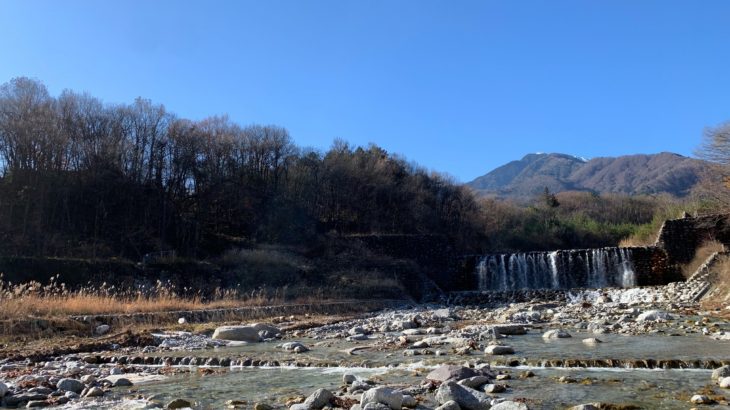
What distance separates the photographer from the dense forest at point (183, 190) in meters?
29.5

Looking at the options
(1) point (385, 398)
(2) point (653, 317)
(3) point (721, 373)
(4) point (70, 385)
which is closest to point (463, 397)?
(1) point (385, 398)

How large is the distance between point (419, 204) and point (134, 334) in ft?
115

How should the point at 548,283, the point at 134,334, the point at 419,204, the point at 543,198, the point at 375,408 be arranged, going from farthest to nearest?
the point at 543,198 → the point at 419,204 → the point at 548,283 → the point at 134,334 → the point at 375,408

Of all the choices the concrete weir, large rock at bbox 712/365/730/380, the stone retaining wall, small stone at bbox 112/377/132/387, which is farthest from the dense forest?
large rock at bbox 712/365/730/380

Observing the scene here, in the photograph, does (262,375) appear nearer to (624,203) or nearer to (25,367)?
(25,367)

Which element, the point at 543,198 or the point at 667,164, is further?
the point at 667,164

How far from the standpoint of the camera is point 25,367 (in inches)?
343

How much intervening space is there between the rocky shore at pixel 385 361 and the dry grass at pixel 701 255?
1262cm

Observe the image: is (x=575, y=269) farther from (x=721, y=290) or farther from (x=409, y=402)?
(x=409, y=402)

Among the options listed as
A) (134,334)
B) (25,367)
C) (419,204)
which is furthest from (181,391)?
(419,204)

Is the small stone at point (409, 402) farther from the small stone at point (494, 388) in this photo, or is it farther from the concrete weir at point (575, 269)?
the concrete weir at point (575, 269)

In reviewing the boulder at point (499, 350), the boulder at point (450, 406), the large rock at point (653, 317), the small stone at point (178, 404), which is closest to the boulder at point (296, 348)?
the boulder at point (499, 350)

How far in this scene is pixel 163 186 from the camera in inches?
1348

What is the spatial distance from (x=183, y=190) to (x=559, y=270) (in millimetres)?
23207
